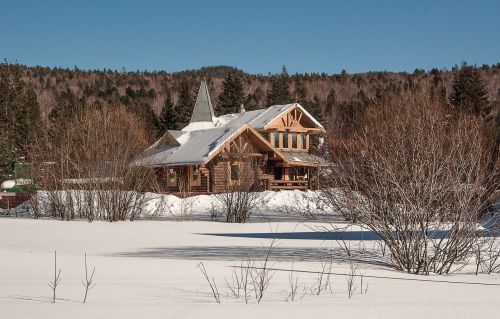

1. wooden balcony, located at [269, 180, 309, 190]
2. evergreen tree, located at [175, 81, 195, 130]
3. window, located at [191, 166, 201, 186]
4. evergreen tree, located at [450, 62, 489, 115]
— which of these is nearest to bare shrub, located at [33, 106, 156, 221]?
window, located at [191, 166, 201, 186]

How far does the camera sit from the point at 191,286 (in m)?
7.77

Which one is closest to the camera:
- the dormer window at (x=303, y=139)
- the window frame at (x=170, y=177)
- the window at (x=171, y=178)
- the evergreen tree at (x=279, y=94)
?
the window frame at (x=170, y=177)

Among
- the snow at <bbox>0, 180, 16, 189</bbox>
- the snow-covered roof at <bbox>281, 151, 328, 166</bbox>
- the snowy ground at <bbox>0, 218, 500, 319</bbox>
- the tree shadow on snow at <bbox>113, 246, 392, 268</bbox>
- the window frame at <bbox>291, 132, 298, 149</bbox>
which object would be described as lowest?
the tree shadow on snow at <bbox>113, 246, 392, 268</bbox>

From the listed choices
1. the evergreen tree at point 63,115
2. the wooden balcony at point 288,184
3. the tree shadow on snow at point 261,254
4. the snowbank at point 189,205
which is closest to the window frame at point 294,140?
the wooden balcony at point 288,184

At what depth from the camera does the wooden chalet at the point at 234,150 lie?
121ft

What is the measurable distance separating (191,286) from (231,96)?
58.8 meters

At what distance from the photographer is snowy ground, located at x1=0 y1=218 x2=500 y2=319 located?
612 centimetres

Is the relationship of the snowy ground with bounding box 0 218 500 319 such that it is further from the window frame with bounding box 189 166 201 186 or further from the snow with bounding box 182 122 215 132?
the snow with bounding box 182 122 215 132

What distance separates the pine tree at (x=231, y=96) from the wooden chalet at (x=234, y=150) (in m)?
15.5

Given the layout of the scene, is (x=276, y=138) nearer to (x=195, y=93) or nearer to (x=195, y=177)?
(x=195, y=177)

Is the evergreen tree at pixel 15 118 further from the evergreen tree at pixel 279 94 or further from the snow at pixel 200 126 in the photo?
the evergreen tree at pixel 279 94

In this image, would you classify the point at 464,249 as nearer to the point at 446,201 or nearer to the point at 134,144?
the point at 446,201

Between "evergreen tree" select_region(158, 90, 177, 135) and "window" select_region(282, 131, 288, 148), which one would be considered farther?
"evergreen tree" select_region(158, 90, 177, 135)

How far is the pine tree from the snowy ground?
5165 centimetres
